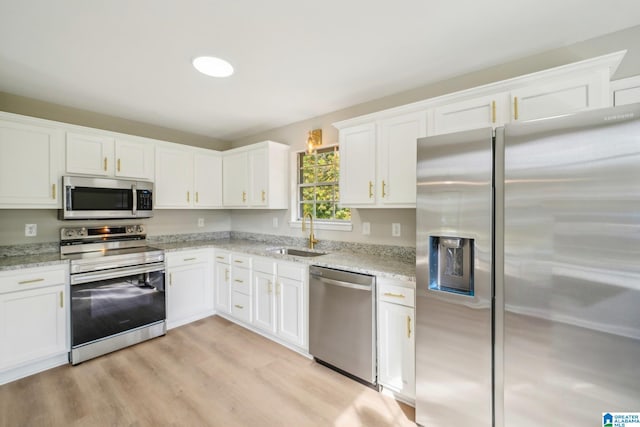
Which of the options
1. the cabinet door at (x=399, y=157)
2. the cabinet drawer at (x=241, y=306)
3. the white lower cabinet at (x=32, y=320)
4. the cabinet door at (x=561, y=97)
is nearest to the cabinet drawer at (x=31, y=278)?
the white lower cabinet at (x=32, y=320)

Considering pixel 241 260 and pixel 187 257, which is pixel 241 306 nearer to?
pixel 241 260

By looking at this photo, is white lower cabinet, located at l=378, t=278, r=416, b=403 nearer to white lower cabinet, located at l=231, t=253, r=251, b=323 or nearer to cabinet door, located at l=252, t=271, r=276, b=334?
cabinet door, located at l=252, t=271, r=276, b=334

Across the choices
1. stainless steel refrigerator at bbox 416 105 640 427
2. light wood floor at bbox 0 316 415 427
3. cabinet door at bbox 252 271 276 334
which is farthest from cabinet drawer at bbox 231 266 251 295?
stainless steel refrigerator at bbox 416 105 640 427

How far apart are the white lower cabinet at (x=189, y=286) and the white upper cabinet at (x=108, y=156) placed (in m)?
1.08

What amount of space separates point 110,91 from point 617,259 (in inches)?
151

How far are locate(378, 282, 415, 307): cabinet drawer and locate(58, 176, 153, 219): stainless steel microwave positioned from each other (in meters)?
2.83

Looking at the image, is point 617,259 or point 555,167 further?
point 555,167

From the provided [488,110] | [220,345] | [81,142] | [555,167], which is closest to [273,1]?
[488,110]

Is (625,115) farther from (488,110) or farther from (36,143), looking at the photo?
(36,143)

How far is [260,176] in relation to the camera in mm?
3574

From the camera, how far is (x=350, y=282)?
2215mm

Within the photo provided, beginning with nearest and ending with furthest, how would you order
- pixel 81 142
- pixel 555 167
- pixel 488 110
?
1. pixel 555 167
2. pixel 488 110
3. pixel 81 142

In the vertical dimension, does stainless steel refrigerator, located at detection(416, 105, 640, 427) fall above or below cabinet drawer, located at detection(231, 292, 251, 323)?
above

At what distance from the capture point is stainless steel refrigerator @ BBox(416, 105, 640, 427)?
1.21m
